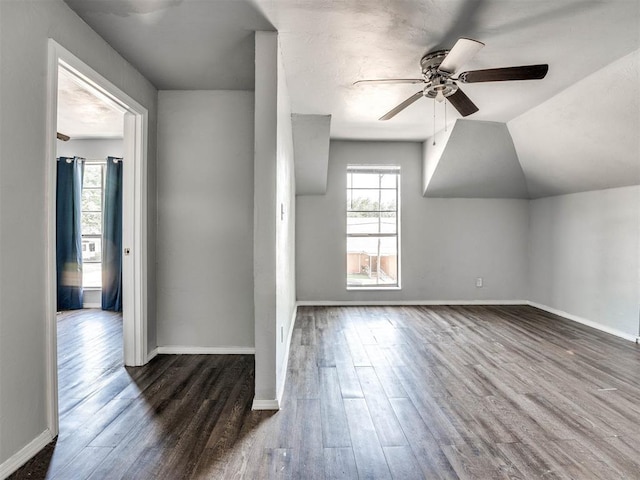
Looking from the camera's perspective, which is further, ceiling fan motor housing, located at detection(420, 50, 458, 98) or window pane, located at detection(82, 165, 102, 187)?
window pane, located at detection(82, 165, 102, 187)

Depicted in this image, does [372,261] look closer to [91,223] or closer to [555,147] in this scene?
[555,147]

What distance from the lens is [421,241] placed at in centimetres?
550

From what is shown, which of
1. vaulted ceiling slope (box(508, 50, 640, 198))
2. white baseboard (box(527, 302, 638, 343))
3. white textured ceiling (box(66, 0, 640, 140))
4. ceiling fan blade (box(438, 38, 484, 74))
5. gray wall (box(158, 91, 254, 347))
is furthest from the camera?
white baseboard (box(527, 302, 638, 343))

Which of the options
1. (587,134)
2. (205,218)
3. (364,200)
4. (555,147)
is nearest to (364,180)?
(364,200)

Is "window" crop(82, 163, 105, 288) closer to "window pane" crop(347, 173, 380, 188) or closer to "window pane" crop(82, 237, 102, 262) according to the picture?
"window pane" crop(82, 237, 102, 262)

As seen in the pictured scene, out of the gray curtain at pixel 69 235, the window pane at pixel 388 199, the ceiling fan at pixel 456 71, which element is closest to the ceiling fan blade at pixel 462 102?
the ceiling fan at pixel 456 71

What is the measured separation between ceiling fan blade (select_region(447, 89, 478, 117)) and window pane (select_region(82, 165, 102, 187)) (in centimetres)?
533

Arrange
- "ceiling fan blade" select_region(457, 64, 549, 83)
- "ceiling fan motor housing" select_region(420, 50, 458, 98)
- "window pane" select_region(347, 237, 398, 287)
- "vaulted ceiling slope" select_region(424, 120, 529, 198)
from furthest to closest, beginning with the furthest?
"window pane" select_region(347, 237, 398, 287)
"vaulted ceiling slope" select_region(424, 120, 529, 198)
"ceiling fan motor housing" select_region(420, 50, 458, 98)
"ceiling fan blade" select_region(457, 64, 549, 83)

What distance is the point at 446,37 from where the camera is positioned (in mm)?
2398

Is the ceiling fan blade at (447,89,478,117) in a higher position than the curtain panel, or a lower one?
higher

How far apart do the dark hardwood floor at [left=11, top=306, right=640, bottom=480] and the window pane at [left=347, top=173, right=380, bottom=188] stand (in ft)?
8.68

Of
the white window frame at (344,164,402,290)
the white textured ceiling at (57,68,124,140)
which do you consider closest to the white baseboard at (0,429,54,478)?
the white textured ceiling at (57,68,124,140)

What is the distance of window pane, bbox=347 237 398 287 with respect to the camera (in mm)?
5656

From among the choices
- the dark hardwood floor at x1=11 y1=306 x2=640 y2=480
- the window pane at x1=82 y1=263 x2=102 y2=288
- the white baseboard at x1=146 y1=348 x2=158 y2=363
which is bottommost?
the dark hardwood floor at x1=11 y1=306 x2=640 y2=480
